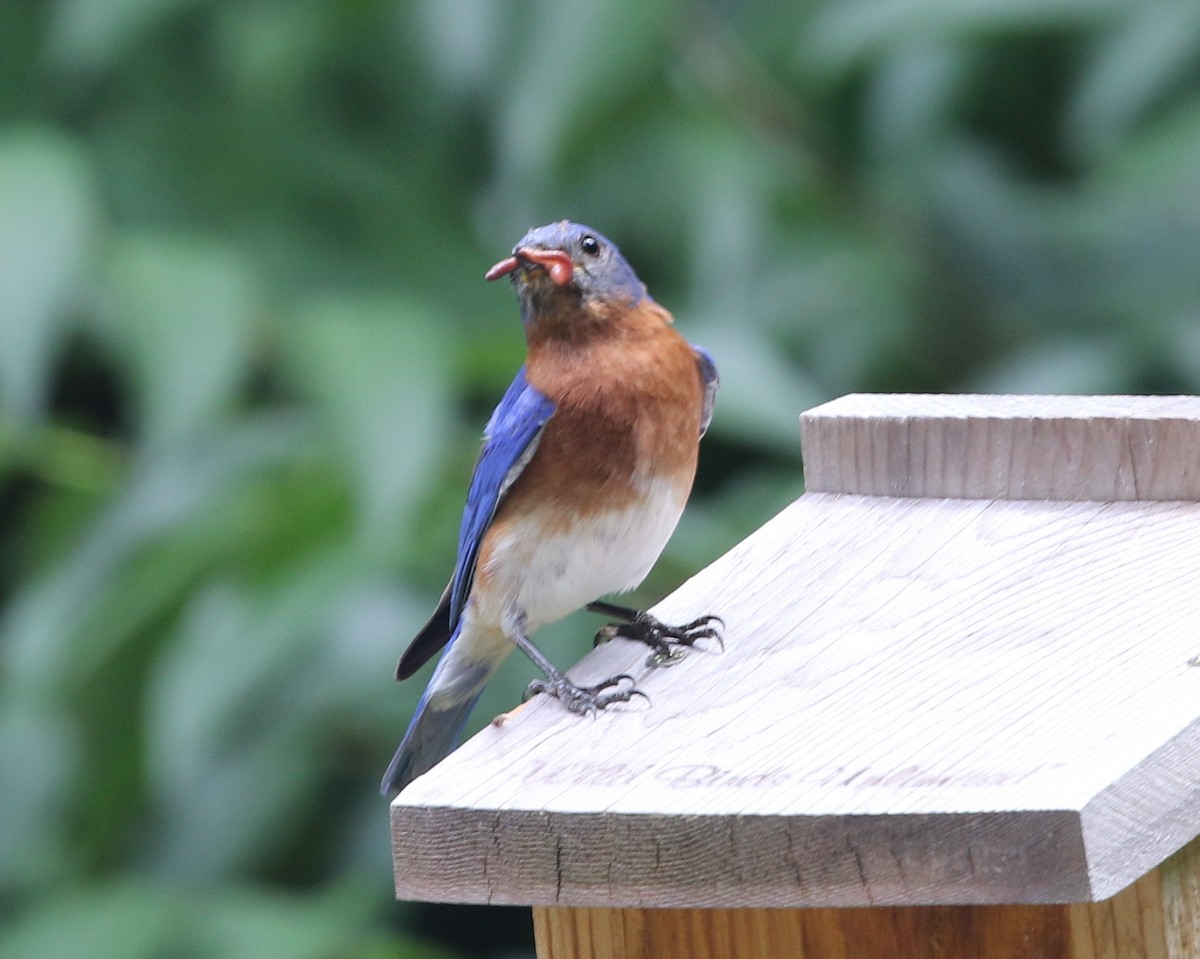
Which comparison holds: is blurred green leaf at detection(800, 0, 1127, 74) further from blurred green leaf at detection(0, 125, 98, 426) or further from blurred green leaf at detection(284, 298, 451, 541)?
blurred green leaf at detection(0, 125, 98, 426)

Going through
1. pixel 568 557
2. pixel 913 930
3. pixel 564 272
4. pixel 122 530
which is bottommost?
pixel 913 930

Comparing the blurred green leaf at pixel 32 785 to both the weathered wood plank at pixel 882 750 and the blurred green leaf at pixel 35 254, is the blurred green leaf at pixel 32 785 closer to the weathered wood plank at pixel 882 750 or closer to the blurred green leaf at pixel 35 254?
the blurred green leaf at pixel 35 254

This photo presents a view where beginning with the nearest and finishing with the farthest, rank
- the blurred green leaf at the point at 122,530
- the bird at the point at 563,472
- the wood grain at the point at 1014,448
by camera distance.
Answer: the wood grain at the point at 1014,448 → the bird at the point at 563,472 → the blurred green leaf at the point at 122,530

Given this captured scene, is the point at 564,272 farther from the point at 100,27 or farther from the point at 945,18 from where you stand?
the point at 100,27

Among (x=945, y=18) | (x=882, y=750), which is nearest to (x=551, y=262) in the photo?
(x=882, y=750)

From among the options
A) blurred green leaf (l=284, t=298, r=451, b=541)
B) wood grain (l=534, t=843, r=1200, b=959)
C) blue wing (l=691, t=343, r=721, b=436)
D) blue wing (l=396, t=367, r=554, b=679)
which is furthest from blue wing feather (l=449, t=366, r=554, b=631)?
wood grain (l=534, t=843, r=1200, b=959)

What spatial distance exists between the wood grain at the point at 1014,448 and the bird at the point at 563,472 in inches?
9.7

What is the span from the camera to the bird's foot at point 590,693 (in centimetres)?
226

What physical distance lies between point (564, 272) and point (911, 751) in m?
1.12

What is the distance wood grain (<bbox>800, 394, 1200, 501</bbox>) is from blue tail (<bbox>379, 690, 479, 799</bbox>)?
646mm

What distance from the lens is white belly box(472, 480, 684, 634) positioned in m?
2.80

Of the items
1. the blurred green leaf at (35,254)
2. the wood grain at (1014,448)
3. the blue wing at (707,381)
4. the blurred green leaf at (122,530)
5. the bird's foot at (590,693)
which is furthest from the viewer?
the blurred green leaf at (122,530)

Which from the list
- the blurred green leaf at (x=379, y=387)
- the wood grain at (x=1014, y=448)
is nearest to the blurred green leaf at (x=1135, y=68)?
the blurred green leaf at (x=379, y=387)

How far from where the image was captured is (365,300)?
13.4 ft
